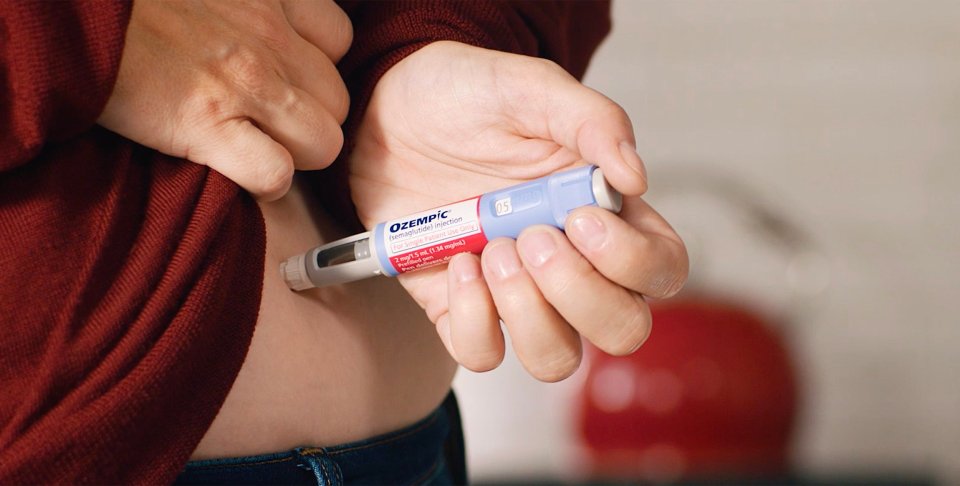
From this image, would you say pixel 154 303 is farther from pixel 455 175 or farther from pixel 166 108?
pixel 455 175

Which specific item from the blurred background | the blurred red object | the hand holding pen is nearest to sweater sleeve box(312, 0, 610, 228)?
the hand holding pen

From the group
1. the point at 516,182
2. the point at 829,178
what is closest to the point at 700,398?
the point at 829,178

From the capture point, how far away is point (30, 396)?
39 cm

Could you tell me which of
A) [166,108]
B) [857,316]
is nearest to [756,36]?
[857,316]

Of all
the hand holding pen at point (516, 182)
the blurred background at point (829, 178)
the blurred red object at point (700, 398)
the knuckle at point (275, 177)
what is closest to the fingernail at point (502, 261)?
A: the hand holding pen at point (516, 182)

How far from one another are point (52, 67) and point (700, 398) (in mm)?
1364

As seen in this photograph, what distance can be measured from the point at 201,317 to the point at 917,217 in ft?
7.05

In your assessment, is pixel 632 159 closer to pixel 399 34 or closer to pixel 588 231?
pixel 588 231

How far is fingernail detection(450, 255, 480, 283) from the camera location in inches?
19.3

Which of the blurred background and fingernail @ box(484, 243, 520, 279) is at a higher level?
fingernail @ box(484, 243, 520, 279)

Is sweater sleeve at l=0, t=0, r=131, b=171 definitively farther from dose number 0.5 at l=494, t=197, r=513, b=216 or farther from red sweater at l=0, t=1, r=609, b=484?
dose number 0.5 at l=494, t=197, r=513, b=216

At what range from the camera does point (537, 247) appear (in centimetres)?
46

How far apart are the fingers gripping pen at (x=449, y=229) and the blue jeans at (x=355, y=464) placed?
4.1 inches

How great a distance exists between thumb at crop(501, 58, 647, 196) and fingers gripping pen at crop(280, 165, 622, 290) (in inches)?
0.6
